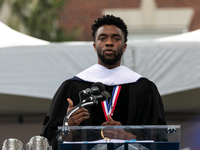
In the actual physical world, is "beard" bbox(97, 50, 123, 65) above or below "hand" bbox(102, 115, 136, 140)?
above

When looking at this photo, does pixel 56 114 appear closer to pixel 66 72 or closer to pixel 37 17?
pixel 66 72

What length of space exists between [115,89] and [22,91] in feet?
4.78

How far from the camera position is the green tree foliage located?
11.6 metres

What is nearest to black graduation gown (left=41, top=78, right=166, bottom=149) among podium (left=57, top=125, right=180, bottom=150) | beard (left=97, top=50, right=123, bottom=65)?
beard (left=97, top=50, right=123, bottom=65)

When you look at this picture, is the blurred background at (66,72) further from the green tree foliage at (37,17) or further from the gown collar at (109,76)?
the green tree foliage at (37,17)

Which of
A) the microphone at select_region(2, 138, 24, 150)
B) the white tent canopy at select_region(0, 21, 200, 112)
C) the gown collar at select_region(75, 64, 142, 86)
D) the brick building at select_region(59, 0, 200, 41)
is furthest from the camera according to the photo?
the brick building at select_region(59, 0, 200, 41)

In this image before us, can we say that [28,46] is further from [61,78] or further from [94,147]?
[94,147]

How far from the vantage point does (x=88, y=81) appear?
3.95m

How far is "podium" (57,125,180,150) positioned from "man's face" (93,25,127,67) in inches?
44.3

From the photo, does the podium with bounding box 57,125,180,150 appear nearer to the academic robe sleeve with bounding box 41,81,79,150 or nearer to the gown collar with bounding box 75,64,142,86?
the academic robe sleeve with bounding box 41,81,79,150

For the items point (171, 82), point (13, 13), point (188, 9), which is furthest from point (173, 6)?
point (171, 82)

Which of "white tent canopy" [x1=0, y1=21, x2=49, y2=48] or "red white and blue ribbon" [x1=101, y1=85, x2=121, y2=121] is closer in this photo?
"red white and blue ribbon" [x1=101, y1=85, x2=121, y2=121]

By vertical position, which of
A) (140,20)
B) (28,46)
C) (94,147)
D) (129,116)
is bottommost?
(94,147)

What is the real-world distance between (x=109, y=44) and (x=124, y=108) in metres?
0.53
